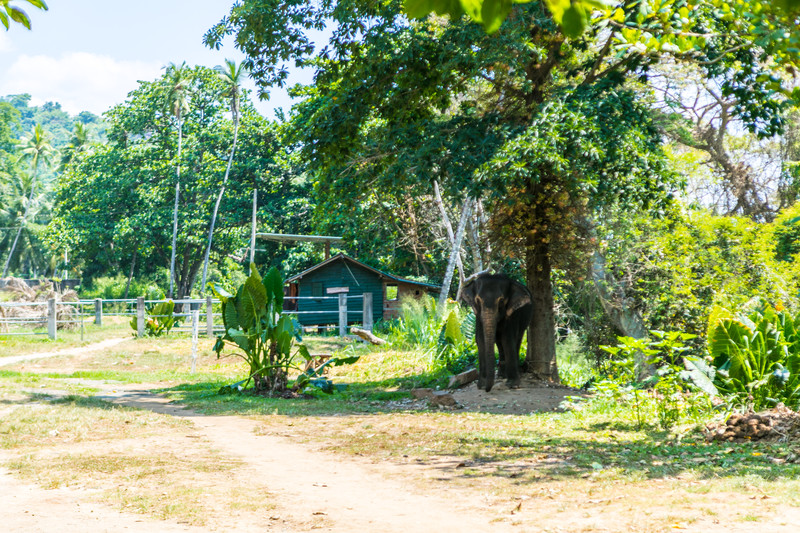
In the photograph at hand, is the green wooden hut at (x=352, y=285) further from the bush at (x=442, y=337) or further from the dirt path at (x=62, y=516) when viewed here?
the dirt path at (x=62, y=516)

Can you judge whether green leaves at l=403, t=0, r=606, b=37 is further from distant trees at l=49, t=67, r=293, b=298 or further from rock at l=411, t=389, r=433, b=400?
distant trees at l=49, t=67, r=293, b=298

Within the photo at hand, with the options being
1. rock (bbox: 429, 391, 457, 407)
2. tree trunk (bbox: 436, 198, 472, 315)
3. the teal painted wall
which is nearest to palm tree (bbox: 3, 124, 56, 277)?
the teal painted wall

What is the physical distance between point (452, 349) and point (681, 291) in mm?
5110

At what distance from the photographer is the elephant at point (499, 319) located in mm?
Result: 12000

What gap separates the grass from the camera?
17.3 ft

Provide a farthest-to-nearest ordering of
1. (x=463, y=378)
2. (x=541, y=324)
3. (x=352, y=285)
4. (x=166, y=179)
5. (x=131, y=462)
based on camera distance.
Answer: (x=166, y=179) < (x=352, y=285) < (x=541, y=324) < (x=463, y=378) < (x=131, y=462)

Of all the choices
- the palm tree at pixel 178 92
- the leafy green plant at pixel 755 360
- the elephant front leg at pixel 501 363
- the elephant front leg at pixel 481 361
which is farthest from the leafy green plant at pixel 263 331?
the palm tree at pixel 178 92

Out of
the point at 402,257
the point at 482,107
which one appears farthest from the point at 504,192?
the point at 402,257

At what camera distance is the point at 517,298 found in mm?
12312

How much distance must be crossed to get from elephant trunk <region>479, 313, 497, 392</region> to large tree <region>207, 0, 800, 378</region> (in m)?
1.43

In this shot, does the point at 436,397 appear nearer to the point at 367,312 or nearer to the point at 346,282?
the point at 367,312

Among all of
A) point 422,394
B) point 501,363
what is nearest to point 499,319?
point 501,363

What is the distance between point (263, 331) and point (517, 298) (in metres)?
4.12

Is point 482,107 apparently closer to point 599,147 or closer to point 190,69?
point 599,147
